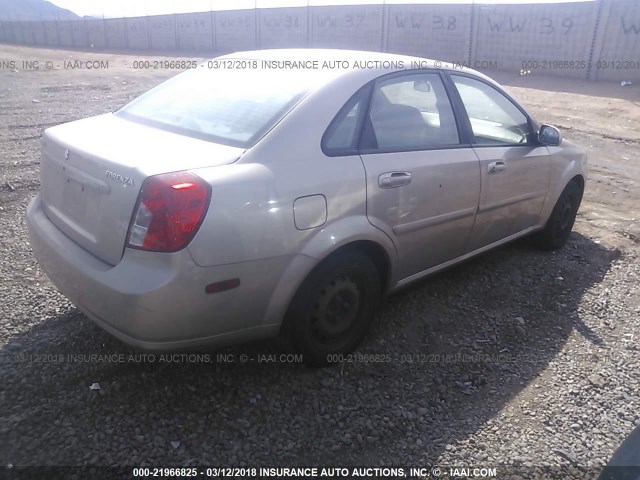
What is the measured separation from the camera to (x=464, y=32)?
792 inches

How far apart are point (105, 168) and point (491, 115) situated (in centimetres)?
Answer: 282

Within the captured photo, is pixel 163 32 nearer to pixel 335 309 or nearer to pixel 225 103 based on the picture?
pixel 225 103

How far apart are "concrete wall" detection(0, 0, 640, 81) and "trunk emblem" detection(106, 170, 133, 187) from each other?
16829 mm

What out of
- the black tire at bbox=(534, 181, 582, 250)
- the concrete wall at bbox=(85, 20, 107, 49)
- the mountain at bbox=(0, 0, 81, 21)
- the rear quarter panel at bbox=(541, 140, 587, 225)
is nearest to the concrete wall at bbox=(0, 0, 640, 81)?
the concrete wall at bbox=(85, 20, 107, 49)

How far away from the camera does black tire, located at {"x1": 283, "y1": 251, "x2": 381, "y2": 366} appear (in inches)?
113

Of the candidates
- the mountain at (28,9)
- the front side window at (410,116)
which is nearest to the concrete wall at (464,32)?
the front side window at (410,116)

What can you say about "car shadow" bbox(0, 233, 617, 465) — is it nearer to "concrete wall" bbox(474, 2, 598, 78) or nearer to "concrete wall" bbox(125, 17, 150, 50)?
"concrete wall" bbox(474, 2, 598, 78)

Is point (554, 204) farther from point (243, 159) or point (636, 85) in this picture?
point (636, 85)

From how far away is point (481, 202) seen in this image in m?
3.76

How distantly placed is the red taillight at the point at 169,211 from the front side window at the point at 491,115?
2113mm

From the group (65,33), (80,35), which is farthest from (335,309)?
(65,33)

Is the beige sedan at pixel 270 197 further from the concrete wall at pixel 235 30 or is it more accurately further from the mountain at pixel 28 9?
the mountain at pixel 28 9

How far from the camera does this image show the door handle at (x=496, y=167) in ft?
12.3

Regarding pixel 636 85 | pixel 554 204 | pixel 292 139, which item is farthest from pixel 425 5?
pixel 292 139
